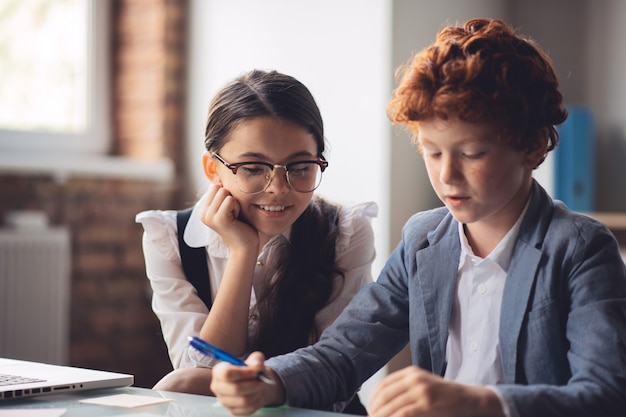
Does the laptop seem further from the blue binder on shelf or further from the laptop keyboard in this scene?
the blue binder on shelf

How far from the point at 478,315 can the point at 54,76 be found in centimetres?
279

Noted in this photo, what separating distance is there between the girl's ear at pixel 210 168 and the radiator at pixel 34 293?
1.55 m

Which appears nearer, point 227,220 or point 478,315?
point 478,315

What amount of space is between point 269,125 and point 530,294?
680mm

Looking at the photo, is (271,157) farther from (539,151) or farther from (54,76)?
(54,76)

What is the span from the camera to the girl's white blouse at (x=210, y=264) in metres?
1.80

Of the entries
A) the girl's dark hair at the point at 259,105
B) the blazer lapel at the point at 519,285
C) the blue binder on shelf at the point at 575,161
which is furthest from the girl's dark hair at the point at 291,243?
the blue binder on shelf at the point at 575,161

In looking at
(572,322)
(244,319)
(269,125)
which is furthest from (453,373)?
(269,125)

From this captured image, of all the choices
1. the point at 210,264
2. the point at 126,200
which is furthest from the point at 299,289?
the point at 126,200

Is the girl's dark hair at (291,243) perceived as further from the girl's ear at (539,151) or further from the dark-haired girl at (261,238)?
the girl's ear at (539,151)

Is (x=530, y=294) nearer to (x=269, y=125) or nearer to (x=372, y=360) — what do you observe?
(x=372, y=360)

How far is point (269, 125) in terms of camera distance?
5.63 feet

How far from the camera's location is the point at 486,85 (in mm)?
1204

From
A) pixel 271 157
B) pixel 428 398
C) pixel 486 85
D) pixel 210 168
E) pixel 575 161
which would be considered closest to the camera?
pixel 428 398
